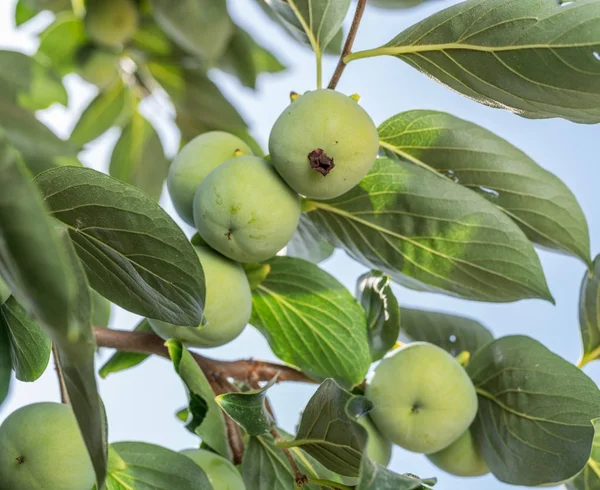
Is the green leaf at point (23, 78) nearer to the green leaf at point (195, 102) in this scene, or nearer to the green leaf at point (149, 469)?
the green leaf at point (195, 102)

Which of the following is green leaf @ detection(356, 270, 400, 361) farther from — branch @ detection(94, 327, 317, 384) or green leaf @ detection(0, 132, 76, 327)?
green leaf @ detection(0, 132, 76, 327)

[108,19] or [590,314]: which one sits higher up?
[108,19]

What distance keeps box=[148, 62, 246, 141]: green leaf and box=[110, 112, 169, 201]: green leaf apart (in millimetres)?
141

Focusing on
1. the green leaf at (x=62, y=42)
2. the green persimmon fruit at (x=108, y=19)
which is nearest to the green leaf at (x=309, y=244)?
the green persimmon fruit at (x=108, y=19)

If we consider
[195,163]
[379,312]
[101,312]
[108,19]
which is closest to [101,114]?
[108,19]

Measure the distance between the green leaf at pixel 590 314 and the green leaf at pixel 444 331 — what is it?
166mm

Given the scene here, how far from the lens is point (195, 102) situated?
180 cm

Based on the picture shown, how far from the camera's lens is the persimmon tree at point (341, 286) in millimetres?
722

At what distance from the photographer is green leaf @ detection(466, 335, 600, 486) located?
3.03 ft

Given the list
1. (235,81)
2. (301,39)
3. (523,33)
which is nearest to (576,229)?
(523,33)

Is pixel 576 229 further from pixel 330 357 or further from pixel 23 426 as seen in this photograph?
pixel 23 426

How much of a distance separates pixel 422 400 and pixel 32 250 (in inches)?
26.3

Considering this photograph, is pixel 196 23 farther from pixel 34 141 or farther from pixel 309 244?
pixel 309 244

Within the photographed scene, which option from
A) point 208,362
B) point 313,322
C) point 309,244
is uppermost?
point 309,244
